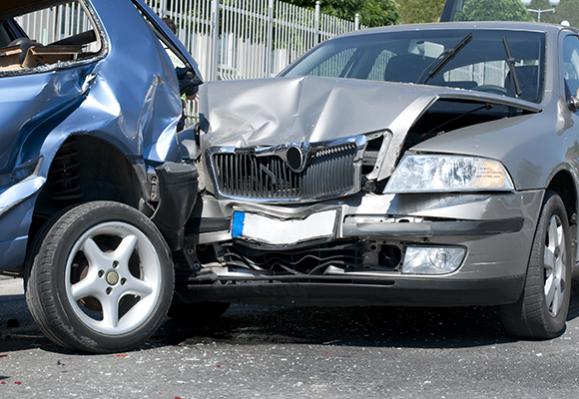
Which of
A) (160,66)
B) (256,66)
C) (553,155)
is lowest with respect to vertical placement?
(256,66)

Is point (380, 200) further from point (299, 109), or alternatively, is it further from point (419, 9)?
point (419, 9)

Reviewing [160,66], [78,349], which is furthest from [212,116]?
[78,349]

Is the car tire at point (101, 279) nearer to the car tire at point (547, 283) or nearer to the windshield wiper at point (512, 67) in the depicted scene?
the car tire at point (547, 283)

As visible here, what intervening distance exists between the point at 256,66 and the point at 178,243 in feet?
28.5

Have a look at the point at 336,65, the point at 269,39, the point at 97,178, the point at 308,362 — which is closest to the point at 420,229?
the point at 308,362

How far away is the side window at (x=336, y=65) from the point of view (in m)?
7.20

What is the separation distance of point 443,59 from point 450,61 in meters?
0.04

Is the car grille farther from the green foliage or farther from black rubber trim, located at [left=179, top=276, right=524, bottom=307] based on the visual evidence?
the green foliage

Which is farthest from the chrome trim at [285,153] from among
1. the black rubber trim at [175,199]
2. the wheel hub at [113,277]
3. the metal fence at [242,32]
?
the metal fence at [242,32]

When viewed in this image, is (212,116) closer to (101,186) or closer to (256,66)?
(101,186)

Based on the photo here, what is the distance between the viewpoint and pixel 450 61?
6.81 metres

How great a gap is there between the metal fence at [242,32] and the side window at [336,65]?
16.5 ft

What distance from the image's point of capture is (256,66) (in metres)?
14.2

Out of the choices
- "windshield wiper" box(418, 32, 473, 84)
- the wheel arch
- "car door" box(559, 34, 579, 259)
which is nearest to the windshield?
"windshield wiper" box(418, 32, 473, 84)
